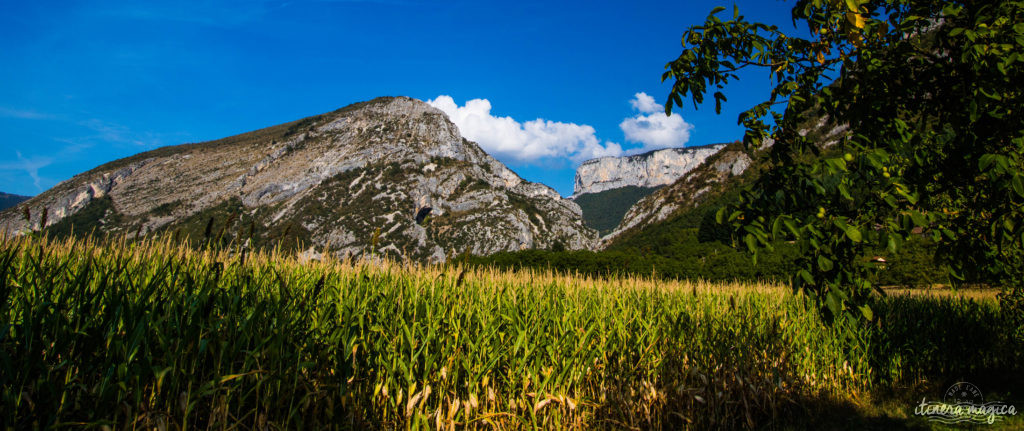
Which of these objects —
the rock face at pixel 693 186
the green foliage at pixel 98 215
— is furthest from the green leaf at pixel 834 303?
the green foliage at pixel 98 215

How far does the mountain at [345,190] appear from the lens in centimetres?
10638

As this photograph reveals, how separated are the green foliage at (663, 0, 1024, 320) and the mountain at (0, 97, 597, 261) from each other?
299ft

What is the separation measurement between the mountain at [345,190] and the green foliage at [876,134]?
91074mm

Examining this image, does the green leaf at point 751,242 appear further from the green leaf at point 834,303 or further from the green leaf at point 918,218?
the green leaf at point 918,218

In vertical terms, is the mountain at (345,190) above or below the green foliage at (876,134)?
above

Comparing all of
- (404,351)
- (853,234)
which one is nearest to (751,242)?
(853,234)

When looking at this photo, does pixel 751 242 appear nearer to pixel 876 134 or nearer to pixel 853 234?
pixel 853 234

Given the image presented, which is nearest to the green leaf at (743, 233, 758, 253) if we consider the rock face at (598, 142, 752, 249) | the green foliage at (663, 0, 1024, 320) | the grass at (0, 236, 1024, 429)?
the green foliage at (663, 0, 1024, 320)

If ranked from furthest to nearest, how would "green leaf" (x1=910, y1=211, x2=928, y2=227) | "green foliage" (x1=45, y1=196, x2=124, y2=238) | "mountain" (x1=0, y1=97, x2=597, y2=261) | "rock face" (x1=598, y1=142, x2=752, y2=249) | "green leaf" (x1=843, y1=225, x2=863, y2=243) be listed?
"green foliage" (x1=45, y1=196, x2=124, y2=238) < "mountain" (x1=0, y1=97, x2=597, y2=261) < "rock face" (x1=598, y1=142, x2=752, y2=249) < "green leaf" (x1=910, y1=211, x2=928, y2=227) < "green leaf" (x1=843, y1=225, x2=863, y2=243)

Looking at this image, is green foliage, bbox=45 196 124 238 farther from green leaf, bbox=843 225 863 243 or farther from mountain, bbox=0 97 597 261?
green leaf, bbox=843 225 863 243

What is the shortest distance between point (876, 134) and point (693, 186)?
341ft

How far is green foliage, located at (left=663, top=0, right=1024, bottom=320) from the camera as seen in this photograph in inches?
94.7

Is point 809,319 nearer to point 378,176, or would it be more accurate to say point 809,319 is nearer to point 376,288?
point 376,288

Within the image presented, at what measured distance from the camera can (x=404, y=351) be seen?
148 inches
